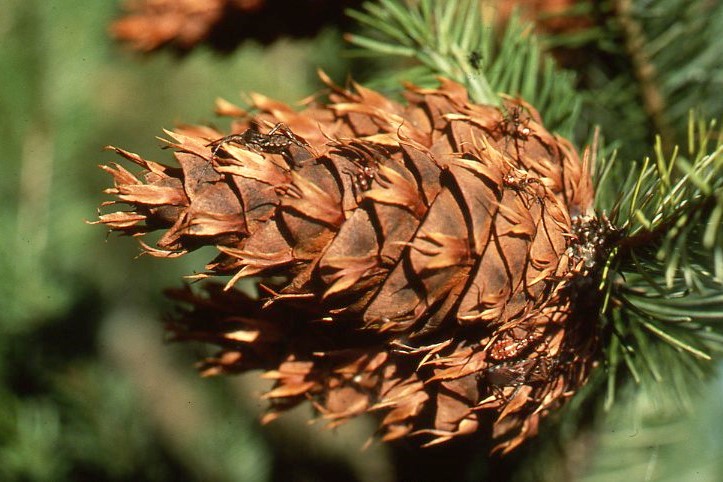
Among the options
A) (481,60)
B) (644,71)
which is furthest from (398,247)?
(644,71)

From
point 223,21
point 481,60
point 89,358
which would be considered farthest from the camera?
point 89,358

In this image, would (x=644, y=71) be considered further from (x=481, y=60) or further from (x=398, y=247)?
(x=398, y=247)

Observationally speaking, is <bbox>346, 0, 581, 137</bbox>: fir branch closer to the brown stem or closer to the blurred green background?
the brown stem

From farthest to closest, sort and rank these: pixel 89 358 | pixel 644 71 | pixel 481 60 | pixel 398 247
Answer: pixel 89 358
pixel 644 71
pixel 481 60
pixel 398 247

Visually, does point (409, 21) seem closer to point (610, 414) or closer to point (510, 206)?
point (510, 206)

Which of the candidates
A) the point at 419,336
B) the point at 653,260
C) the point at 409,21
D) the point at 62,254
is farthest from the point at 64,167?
the point at 653,260

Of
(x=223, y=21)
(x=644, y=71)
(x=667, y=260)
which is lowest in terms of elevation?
(x=667, y=260)
